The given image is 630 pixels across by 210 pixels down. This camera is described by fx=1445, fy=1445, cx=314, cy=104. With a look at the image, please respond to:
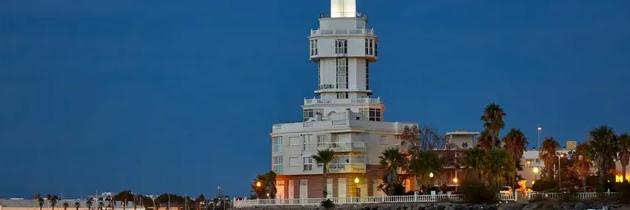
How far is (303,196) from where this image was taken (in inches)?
4240

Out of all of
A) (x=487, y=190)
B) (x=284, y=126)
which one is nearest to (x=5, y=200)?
(x=284, y=126)

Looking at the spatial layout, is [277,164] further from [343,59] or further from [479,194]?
[479,194]

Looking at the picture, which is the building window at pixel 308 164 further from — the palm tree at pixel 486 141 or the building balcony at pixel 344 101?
the palm tree at pixel 486 141

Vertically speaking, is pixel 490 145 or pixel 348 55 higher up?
pixel 348 55

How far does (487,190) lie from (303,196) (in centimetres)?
2224

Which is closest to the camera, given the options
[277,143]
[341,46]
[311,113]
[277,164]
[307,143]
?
[307,143]

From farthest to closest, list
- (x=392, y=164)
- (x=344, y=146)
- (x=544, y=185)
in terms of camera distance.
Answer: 1. (x=344, y=146)
2. (x=392, y=164)
3. (x=544, y=185)

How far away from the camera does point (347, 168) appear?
105 metres

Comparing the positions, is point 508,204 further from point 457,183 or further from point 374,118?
point 374,118

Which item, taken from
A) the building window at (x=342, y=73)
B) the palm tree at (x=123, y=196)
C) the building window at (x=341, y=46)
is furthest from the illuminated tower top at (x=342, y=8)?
the palm tree at (x=123, y=196)

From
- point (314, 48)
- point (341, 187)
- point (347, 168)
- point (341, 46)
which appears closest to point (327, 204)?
point (347, 168)

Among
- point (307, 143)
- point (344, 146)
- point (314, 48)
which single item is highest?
point (314, 48)

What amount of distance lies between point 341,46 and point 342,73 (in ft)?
7.26

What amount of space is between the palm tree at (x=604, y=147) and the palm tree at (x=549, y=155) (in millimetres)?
10546
